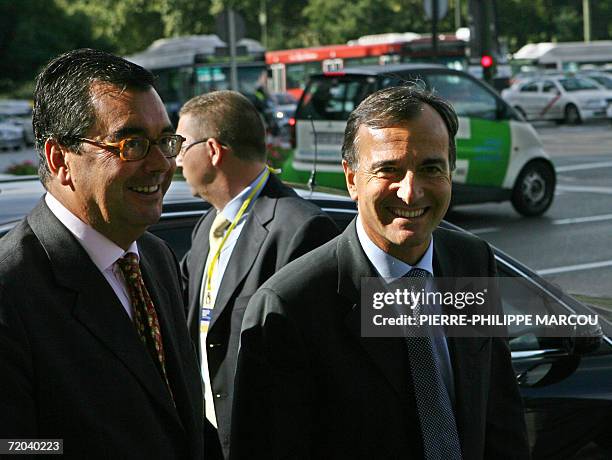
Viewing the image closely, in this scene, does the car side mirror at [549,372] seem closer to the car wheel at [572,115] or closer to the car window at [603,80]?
the car wheel at [572,115]

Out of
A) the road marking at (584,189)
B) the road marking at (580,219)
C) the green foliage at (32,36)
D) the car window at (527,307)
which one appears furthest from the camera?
the green foliage at (32,36)

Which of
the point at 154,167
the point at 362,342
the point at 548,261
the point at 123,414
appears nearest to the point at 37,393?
the point at 123,414

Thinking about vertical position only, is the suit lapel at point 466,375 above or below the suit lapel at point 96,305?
below

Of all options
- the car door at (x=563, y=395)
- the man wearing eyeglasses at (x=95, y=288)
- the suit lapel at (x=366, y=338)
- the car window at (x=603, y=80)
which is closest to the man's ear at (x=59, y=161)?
the man wearing eyeglasses at (x=95, y=288)

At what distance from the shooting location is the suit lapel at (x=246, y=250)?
143 inches

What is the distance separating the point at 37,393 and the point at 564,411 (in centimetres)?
240

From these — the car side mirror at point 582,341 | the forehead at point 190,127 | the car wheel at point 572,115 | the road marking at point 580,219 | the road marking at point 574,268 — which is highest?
the forehead at point 190,127

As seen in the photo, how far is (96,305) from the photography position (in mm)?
2398

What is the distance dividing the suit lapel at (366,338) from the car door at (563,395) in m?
1.58

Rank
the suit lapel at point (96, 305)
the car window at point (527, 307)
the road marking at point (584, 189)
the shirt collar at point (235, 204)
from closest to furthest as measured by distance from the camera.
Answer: the suit lapel at point (96, 305)
the shirt collar at point (235, 204)
the car window at point (527, 307)
the road marking at point (584, 189)

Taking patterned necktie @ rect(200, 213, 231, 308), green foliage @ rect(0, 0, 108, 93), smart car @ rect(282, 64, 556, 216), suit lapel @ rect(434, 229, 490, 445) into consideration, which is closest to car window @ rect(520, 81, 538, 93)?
green foliage @ rect(0, 0, 108, 93)

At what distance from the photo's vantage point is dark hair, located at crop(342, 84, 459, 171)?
8.92ft

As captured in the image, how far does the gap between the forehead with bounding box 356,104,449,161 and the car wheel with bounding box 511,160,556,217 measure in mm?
11677

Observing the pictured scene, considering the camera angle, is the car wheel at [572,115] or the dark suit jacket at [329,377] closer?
the dark suit jacket at [329,377]
